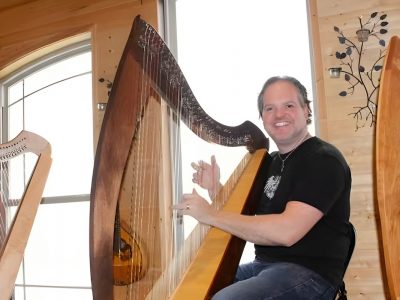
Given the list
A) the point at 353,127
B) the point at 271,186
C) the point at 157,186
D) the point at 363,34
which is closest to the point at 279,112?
the point at 271,186


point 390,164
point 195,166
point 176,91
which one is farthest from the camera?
point 195,166

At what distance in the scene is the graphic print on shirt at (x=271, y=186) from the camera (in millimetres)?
1564

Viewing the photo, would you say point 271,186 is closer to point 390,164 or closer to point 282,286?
point 282,286

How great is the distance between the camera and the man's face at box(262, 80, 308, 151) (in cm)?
156

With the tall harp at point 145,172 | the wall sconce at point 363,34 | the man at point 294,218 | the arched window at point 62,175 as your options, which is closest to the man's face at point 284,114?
the man at point 294,218

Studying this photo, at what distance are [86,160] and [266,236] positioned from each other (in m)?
2.62

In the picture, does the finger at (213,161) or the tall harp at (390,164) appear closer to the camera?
the tall harp at (390,164)

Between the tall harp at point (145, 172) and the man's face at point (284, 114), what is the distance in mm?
231

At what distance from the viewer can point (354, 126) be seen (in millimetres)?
2447

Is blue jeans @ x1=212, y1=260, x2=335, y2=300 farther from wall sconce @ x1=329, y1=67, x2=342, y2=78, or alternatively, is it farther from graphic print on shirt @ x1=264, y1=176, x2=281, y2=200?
wall sconce @ x1=329, y1=67, x2=342, y2=78

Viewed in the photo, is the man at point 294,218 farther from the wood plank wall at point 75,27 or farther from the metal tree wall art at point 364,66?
the wood plank wall at point 75,27

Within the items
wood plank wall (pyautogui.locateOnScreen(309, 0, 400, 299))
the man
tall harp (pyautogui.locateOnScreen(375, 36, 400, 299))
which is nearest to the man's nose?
the man

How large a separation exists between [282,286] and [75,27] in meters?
2.83

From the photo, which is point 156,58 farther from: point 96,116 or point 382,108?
point 96,116
